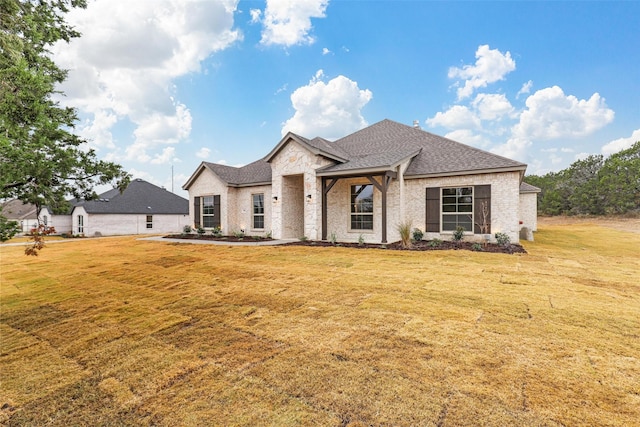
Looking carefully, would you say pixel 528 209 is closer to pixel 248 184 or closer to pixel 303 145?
pixel 303 145

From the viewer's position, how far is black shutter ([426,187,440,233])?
1158cm

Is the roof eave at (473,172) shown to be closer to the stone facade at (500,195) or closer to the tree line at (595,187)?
the stone facade at (500,195)

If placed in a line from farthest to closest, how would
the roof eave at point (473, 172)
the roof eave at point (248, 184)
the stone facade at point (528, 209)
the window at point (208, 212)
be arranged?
1. the stone facade at point (528, 209)
2. the window at point (208, 212)
3. the roof eave at point (248, 184)
4. the roof eave at point (473, 172)

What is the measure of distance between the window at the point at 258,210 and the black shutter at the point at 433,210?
882 centimetres

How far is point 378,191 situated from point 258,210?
281 inches

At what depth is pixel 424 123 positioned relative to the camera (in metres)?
17.4

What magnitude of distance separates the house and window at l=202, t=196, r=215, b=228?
38.9 feet

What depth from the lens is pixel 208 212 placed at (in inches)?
664

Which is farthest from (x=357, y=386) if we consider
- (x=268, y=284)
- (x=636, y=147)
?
(x=636, y=147)

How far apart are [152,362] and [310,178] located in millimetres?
10152

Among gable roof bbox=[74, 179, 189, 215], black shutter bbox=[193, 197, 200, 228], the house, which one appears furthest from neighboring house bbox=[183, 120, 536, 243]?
gable roof bbox=[74, 179, 189, 215]

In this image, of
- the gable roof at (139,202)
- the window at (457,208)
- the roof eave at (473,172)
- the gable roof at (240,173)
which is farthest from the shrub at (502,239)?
the gable roof at (139,202)

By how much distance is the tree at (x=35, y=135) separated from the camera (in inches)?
126

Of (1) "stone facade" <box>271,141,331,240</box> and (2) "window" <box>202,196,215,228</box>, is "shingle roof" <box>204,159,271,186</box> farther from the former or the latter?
(2) "window" <box>202,196,215,228</box>
